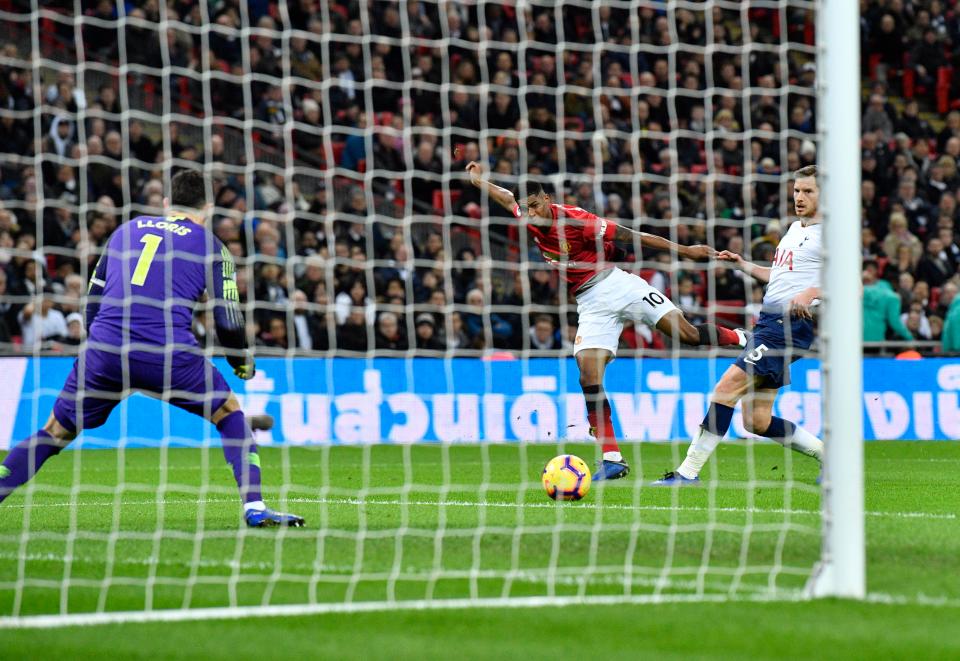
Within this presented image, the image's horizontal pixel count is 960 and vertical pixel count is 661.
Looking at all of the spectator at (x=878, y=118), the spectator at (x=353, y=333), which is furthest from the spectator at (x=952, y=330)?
the spectator at (x=353, y=333)

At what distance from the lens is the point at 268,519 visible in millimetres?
7371

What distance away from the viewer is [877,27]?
70.6 feet

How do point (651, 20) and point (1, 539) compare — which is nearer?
point (1, 539)

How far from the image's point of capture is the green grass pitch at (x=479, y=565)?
14.7 ft

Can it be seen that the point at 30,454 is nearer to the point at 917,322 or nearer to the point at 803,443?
the point at 803,443

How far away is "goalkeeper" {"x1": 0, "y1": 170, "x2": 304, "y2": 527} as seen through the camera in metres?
7.11

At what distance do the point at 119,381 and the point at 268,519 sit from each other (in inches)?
39.6

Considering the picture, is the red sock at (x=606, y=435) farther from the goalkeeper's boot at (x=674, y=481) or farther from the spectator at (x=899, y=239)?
the spectator at (x=899, y=239)

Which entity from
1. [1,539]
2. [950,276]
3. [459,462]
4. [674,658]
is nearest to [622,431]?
[459,462]

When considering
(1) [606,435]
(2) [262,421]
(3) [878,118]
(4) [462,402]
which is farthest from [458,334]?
(3) [878,118]

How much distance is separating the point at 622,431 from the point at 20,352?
5.90 meters

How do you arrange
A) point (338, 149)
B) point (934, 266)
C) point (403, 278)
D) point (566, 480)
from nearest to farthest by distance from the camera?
point (566, 480)
point (403, 278)
point (338, 149)
point (934, 266)

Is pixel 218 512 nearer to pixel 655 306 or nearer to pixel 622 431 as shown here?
pixel 655 306

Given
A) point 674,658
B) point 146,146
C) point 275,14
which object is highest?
point 275,14
